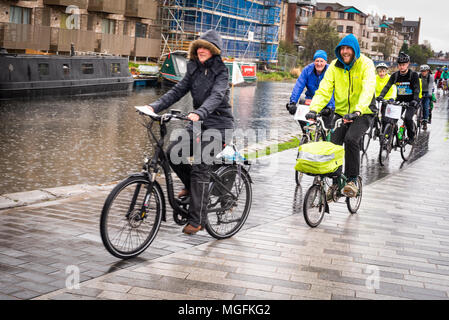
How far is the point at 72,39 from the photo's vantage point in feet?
119

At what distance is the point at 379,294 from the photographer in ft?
14.2

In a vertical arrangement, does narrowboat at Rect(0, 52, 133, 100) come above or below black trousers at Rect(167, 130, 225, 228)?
above

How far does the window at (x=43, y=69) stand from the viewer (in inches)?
1016

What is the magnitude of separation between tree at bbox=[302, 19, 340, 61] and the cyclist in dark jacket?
245 feet

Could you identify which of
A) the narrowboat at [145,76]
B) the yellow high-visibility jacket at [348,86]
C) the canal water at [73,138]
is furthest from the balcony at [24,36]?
the yellow high-visibility jacket at [348,86]

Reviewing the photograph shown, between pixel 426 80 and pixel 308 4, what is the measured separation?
249ft

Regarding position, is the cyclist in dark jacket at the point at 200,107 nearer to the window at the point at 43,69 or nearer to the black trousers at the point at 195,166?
the black trousers at the point at 195,166

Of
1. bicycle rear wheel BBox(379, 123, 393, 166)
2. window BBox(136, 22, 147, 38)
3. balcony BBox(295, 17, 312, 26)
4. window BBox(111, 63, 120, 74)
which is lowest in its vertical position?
bicycle rear wheel BBox(379, 123, 393, 166)

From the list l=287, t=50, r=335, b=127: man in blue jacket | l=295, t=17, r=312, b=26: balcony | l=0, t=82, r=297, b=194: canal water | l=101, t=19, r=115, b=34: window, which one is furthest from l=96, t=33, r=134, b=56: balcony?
l=295, t=17, r=312, b=26: balcony

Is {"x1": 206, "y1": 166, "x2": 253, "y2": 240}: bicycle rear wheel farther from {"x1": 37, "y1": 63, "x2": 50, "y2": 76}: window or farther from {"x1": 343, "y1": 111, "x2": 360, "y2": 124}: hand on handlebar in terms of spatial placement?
{"x1": 37, "y1": 63, "x2": 50, "y2": 76}: window

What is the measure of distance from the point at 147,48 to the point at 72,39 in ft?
33.9

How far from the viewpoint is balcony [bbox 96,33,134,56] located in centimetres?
3962

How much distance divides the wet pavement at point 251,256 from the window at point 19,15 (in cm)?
2964

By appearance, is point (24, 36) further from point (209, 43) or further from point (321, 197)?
point (209, 43)
